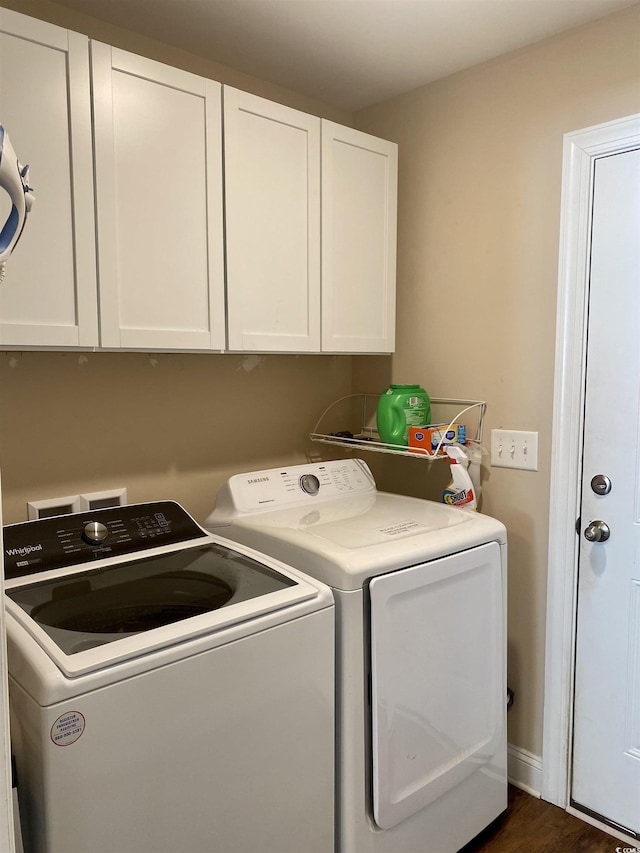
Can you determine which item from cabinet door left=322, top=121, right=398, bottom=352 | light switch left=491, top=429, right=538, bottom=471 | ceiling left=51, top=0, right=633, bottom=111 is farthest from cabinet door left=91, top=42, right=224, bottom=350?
light switch left=491, top=429, right=538, bottom=471

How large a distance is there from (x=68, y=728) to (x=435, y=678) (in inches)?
38.2

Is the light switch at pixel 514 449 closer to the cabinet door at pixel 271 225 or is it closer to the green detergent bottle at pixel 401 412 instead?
the green detergent bottle at pixel 401 412

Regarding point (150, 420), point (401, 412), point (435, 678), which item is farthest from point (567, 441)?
point (150, 420)

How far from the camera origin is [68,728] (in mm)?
1071

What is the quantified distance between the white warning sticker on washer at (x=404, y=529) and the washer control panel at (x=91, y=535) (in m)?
0.53

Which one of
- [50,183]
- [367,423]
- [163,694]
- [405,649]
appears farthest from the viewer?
[367,423]

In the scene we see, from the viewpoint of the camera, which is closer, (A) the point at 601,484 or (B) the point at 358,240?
(A) the point at 601,484

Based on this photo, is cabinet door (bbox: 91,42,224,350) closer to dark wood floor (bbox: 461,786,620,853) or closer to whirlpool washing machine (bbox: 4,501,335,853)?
whirlpool washing machine (bbox: 4,501,335,853)

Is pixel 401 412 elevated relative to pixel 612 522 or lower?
elevated

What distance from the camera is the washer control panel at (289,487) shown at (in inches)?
75.9

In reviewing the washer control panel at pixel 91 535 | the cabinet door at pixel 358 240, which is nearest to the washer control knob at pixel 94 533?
the washer control panel at pixel 91 535

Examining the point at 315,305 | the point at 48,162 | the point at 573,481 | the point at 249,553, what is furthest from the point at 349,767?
the point at 48,162

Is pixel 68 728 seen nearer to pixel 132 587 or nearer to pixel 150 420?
pixel 132 587

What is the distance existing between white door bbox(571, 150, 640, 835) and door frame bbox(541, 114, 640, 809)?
26 millimetres
